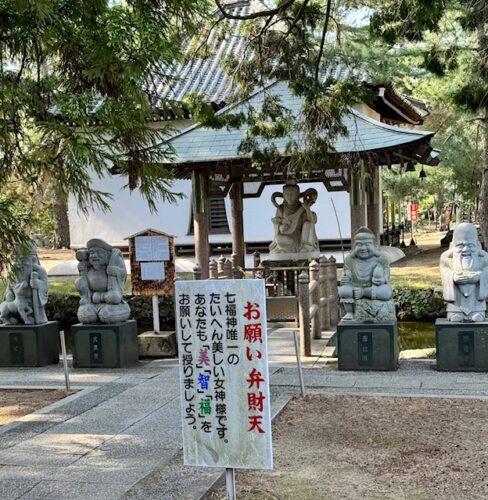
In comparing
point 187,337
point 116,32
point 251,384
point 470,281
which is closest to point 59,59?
point 116,32

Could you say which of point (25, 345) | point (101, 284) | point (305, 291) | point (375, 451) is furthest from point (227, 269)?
point (375, 451)

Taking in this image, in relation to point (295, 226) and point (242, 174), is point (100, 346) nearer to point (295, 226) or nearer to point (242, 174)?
point (295, 226)

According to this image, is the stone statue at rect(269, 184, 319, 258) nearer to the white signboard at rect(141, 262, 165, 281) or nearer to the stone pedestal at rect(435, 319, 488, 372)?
the white signboard at rect(141, 262, 165, 281)

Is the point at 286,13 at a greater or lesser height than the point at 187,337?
greater

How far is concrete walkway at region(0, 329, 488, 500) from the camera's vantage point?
4.45m

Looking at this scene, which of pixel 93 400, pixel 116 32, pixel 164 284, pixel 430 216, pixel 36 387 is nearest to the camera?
pixel 116 32

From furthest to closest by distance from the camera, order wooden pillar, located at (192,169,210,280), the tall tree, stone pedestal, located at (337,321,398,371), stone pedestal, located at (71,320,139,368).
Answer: wooden pillar, located at (192,169,210,280), stone pedestal, located at (71,320,139,368), stone pedestal, located at (337,321,398,371), the tall tree

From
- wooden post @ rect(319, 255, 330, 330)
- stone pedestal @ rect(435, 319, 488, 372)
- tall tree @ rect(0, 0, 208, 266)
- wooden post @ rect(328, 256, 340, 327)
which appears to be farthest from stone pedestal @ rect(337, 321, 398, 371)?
wooden post @ rect(328, 256, 340, 327)

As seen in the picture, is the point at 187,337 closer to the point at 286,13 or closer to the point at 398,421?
the point at 398,421

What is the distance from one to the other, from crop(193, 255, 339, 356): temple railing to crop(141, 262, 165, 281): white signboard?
5.72 feet

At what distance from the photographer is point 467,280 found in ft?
A: 26.5

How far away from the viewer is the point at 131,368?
8.89 meters

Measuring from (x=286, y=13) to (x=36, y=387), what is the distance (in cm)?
595

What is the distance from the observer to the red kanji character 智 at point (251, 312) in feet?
12.2
